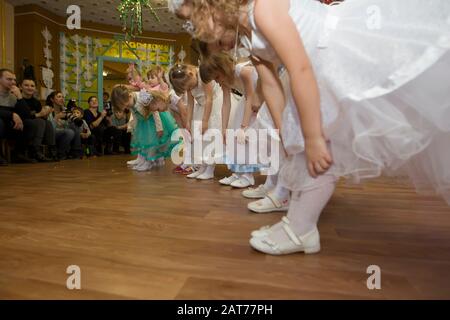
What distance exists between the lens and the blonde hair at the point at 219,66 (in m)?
1.74

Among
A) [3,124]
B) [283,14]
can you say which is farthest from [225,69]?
[3,124]

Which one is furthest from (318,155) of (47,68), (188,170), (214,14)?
(47,68)

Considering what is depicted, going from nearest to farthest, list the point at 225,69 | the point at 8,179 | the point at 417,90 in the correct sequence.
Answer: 1. the point at 417,90
2. the point at 225,69
3. the point at 8,179

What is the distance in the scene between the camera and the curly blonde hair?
799 millimetres

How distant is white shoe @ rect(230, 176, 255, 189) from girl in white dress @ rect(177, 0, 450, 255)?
101 centimetres

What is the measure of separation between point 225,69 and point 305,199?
1185 mm

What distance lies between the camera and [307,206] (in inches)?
29.7

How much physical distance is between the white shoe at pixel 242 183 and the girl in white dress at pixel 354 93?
1.01 meters

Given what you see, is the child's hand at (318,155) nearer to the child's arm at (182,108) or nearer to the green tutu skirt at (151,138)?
the child's arm at (182,108)

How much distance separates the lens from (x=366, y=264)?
28.4 inches

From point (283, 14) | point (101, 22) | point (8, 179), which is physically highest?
point (101, 22)

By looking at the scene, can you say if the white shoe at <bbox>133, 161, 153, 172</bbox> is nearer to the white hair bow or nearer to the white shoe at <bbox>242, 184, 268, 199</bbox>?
the white shoe at <bbox>242, 184, 268, 199</bbox>

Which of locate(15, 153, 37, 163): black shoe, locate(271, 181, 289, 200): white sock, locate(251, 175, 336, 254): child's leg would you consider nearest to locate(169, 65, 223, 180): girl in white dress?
locate(271, 181, 289, 200): white sock

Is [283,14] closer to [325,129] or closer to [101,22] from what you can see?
[325,129]
